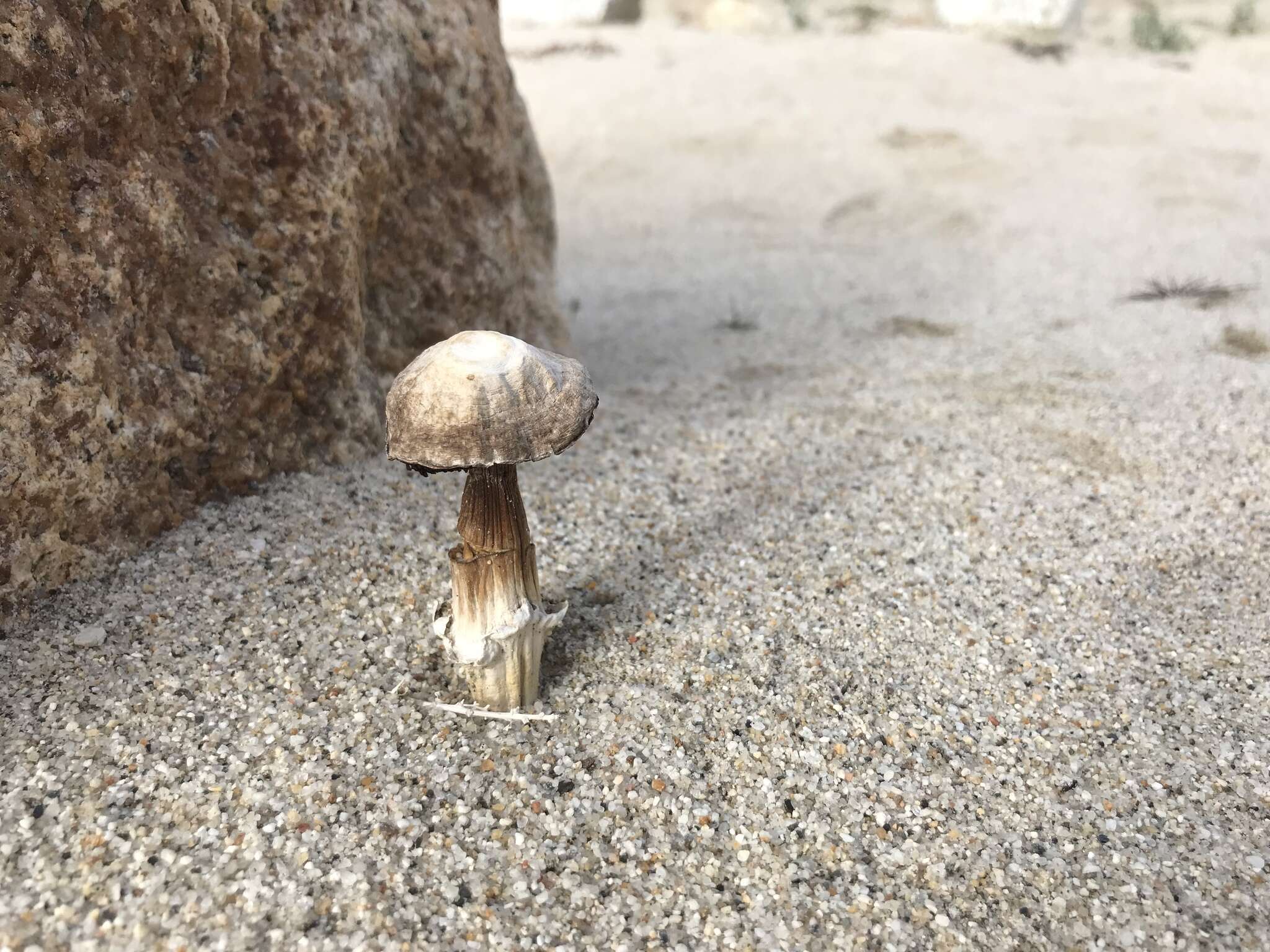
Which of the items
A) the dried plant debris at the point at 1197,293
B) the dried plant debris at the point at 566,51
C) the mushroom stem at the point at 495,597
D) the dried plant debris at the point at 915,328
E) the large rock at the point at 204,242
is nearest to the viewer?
the mushroom stem at the point at 495,597

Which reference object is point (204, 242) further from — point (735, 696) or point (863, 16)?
point (863, 16)

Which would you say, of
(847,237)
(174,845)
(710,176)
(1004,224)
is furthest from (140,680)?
(710,176)

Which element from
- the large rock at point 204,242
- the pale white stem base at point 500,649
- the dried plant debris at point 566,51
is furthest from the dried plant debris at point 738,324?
the dried plant debris at point 566,51

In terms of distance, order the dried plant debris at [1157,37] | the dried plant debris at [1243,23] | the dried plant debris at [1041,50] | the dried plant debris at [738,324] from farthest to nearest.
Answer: the dried plant debris at [1243,23]
the dried plant debris at [1157,37]
the dried plant debris at [1041,50]
the dried plant debris at [738,324]

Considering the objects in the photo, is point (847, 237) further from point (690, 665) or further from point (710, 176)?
point (690, 665)

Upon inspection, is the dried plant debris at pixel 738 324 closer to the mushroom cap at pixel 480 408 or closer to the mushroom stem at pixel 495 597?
the mushroom stem at pixel 495 597

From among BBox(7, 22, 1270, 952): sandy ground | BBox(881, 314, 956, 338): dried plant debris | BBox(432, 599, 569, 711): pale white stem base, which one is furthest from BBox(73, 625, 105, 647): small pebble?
BBox(881, 314, 956, 338): dried plant debris

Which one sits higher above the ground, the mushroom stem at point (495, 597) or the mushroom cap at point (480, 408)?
the mushroom cap at point (480, 408)
